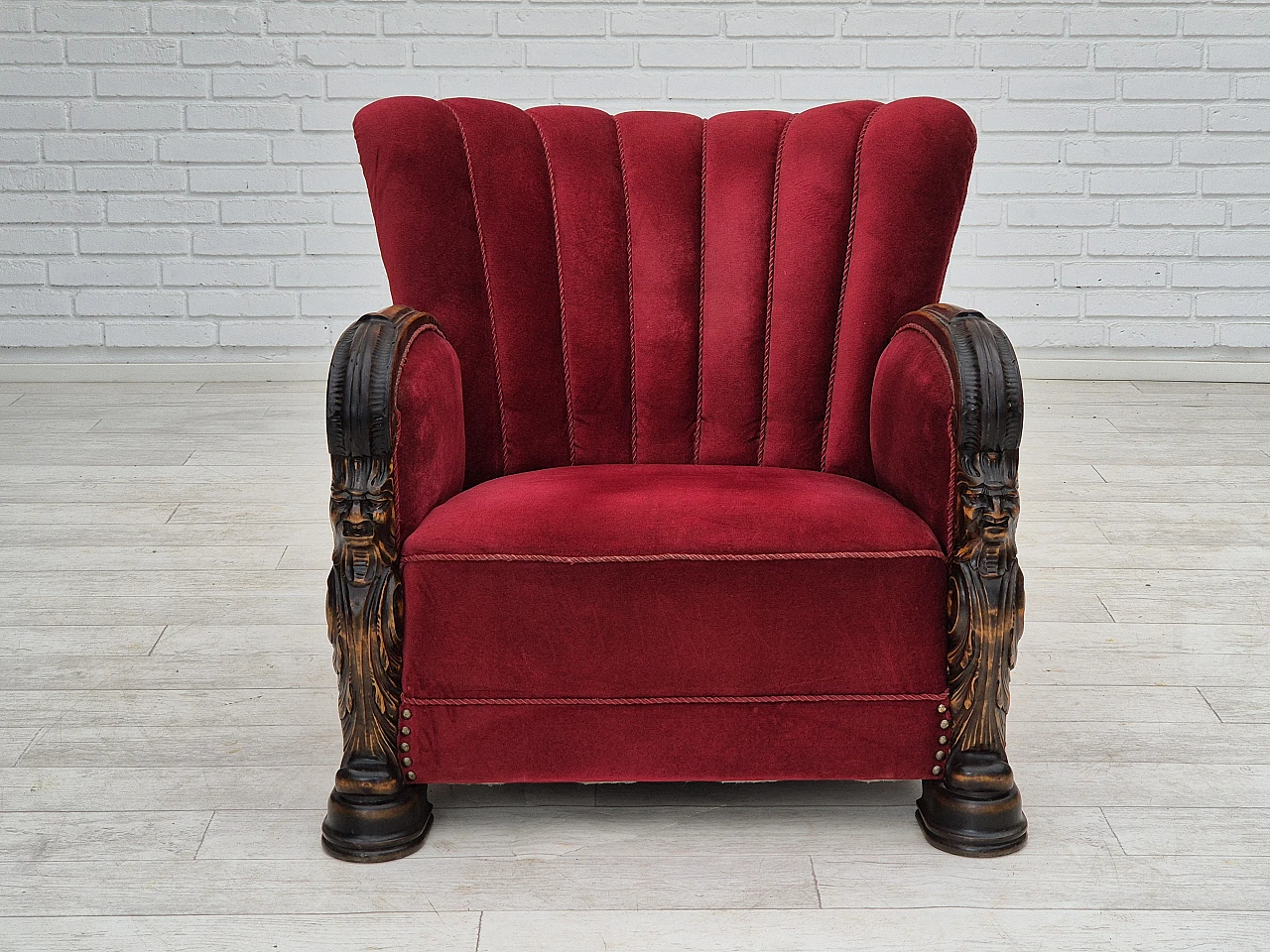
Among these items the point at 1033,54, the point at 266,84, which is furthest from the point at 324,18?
the point at 1033,54

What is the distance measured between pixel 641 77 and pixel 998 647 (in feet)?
9.64

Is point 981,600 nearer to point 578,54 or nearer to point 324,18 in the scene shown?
point 578,54

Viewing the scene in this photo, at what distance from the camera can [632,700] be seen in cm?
155

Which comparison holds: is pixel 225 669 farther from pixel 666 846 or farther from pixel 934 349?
pixel 934 349

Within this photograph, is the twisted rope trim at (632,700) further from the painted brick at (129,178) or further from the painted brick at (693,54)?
the painted brick at (129,178)

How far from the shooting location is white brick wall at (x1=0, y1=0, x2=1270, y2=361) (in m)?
4.07

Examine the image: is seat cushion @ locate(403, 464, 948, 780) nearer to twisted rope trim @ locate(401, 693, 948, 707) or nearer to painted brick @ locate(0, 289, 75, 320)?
twisted rope trim @ locate(401, 693, 948, 707)

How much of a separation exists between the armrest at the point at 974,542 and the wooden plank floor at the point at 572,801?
7cm

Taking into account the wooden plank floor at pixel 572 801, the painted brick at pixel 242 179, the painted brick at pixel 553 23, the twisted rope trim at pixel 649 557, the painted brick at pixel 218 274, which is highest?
the painted brick at pixel 553 23

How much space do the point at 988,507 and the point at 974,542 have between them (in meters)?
0.04

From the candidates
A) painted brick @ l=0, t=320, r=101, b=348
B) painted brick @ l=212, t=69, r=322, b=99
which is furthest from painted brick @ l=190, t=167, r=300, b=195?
painted brick @ l=0, t=320, r=101, b=348

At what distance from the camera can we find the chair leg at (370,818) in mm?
1553

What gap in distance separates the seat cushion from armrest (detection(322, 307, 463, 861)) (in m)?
0.03

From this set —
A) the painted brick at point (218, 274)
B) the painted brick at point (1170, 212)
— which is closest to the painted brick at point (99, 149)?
the painted brick at point (218, 274)
